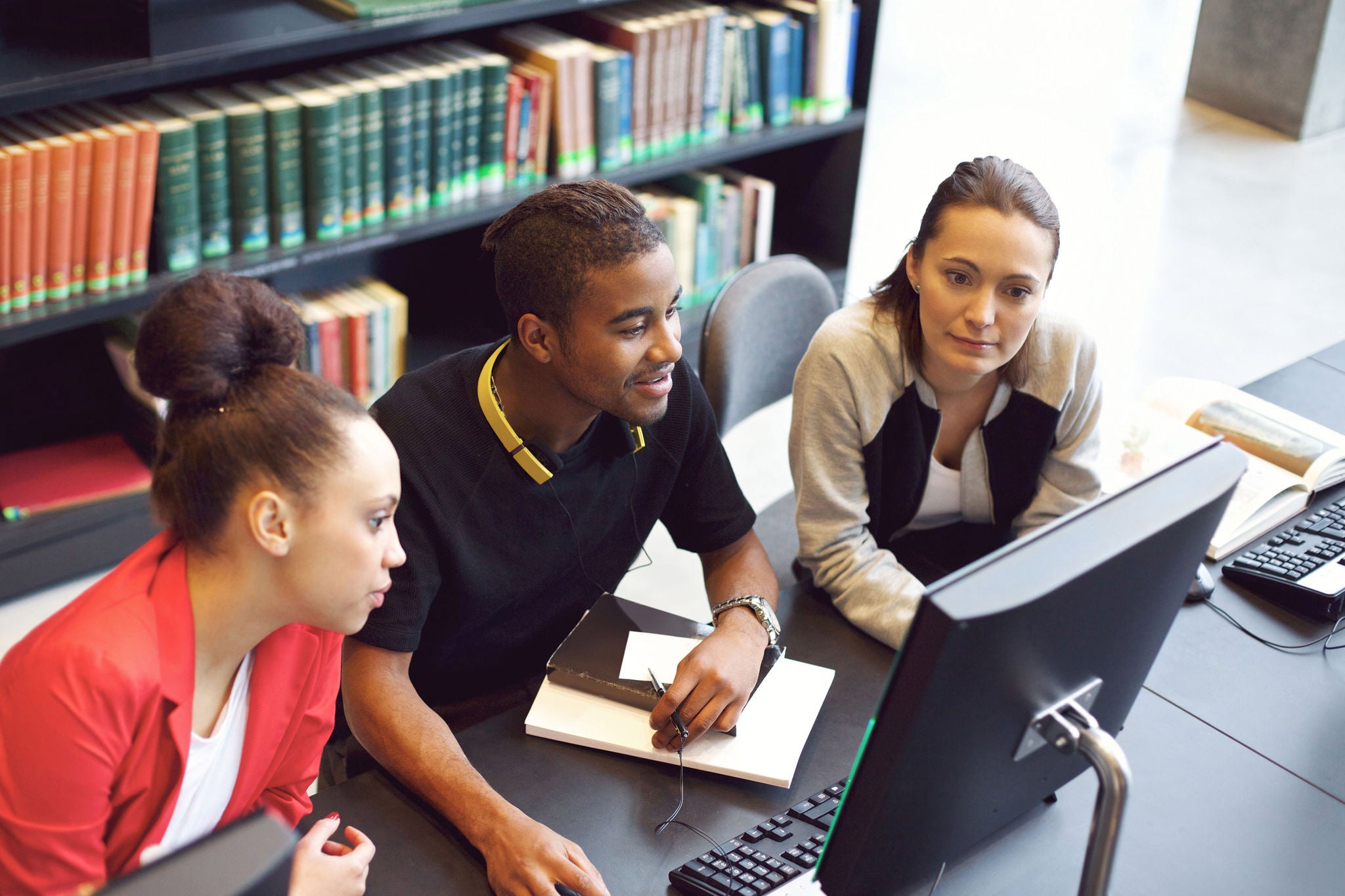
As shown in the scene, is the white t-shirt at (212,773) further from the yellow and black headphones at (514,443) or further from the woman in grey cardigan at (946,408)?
the woman in grey cardigan at (946,408)

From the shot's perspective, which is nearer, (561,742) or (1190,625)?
(561,742)

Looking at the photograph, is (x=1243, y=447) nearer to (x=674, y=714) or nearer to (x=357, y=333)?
(x=674, y=714)

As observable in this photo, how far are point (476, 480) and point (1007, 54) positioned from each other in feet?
15.6

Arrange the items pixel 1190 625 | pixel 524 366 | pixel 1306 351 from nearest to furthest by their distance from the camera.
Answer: pixel 524 366 → pixel 1190 625 → pixel 1306 351

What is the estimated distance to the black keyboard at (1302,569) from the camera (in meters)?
1.60

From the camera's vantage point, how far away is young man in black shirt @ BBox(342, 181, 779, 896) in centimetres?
137

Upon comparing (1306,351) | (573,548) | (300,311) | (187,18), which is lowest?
(1306,351)

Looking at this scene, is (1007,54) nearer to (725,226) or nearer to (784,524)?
(725,226)

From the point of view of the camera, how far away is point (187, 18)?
7.86 ft

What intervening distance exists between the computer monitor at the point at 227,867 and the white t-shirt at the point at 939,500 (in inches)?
47.7

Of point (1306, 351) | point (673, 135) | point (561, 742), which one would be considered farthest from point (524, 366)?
point (1306, 351)

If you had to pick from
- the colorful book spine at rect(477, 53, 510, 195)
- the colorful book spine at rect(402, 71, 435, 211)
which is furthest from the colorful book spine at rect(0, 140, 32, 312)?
the colorful book spine at rect(477, 53, 510, 195)

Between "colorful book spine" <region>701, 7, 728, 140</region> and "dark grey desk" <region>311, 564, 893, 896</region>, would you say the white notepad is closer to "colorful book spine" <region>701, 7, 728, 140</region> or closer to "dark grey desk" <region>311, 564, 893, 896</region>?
"dark grey desk" <region>311, 564, 893, 896</region>

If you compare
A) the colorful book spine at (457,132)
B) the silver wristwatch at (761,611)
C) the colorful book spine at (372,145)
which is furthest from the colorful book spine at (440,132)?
the silver wristwatch at (761,611)
